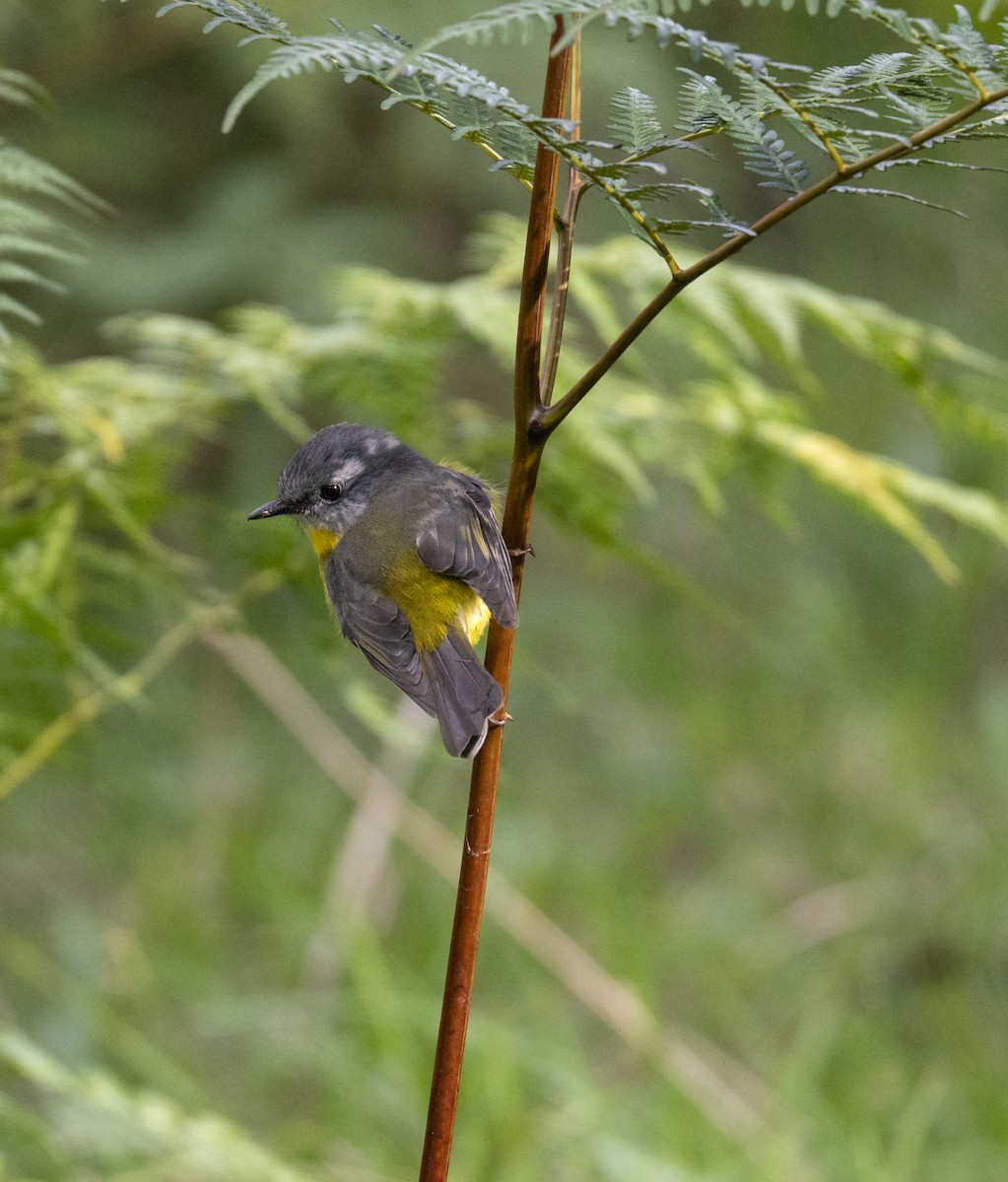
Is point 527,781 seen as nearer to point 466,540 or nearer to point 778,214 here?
point 466,540

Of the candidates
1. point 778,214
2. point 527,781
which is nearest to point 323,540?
point 778,214

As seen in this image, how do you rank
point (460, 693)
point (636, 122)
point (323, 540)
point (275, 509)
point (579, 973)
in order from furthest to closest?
point (579, 973) < point (323, 540) < point (275, 509) < point (460, 693) < point (636, 122)

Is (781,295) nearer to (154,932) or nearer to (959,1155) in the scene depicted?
(959,1155)

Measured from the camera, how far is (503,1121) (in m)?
2.59

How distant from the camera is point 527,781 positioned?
4.65 meters

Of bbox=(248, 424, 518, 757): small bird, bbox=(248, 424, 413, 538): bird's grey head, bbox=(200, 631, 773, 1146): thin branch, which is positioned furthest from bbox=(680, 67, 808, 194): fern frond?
bbox=(200, 631, 773, 1146): thin branch

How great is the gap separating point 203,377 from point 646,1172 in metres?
1.51

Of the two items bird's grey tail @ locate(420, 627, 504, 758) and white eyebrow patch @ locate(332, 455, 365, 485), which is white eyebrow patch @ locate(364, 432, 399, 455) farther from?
bird's grey tail @ locate(420, 627, 504, 758)

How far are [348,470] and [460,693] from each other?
0.48 metres

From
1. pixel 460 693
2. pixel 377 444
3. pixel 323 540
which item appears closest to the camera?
pixel 460 693

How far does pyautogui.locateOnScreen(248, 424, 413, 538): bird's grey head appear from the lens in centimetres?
171

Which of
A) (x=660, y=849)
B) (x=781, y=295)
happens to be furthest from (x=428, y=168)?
(x=781, y=295)

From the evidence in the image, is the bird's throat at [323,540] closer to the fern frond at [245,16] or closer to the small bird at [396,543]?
the small bird at [396,543]

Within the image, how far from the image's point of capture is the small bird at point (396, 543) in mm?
1591
